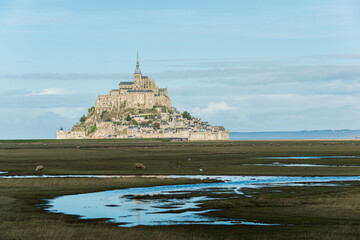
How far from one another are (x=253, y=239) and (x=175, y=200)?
12849mm

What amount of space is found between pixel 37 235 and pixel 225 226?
369 inches

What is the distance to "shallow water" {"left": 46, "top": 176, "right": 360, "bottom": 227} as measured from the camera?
2911 centimetres

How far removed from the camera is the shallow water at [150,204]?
2911 centimetres

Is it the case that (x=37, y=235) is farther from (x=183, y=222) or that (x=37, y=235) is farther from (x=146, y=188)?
(x=146, y=188)

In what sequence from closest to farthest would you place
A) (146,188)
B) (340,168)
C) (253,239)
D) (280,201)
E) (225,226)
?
(253,239)
(225,226)
(280,201)
(146,188)
(340,168)

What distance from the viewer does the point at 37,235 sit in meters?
25.1

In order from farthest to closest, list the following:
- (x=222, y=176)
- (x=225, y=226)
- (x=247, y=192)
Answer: (x=222, y=176), (x=247, y=192), (x=225, y=226)

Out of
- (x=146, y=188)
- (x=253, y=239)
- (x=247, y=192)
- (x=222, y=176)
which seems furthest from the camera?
(x=222, y=176)

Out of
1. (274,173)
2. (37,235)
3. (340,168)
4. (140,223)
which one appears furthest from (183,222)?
(340,168)

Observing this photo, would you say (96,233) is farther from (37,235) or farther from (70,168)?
(70,168)

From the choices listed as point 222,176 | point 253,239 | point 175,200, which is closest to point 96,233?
point 253,239

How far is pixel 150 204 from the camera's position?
34.8 meters

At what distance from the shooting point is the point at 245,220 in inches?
1133

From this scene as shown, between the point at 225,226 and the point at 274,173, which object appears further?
the point at 274,173
